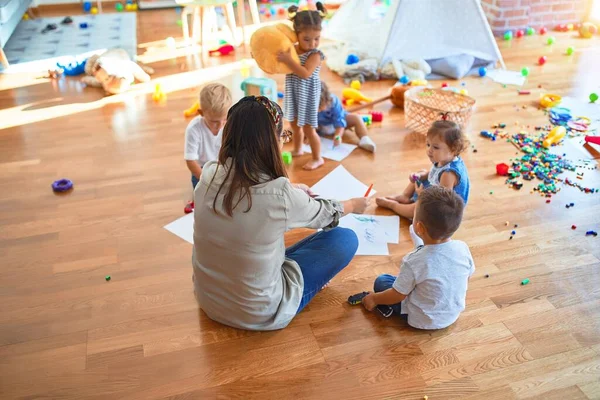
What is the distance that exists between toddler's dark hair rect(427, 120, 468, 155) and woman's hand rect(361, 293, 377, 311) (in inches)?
24.4

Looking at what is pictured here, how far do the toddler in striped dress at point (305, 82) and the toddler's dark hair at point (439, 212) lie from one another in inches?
40.6

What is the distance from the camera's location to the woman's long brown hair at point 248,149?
4.57 feet

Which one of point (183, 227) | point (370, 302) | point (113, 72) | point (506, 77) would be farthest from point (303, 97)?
point (506, 77)

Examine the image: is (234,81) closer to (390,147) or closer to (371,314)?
(390,147)

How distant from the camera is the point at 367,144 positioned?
8.92 ft

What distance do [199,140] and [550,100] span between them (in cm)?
204

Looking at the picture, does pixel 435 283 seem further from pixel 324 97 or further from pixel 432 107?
pixel 432 107

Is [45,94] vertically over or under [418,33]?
under

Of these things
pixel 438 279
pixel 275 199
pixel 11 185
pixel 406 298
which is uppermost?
pixel 275 199

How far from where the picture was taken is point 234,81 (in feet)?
11.5

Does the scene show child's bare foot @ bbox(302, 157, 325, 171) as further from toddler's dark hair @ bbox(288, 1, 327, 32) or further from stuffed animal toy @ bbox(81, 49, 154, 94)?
stuffed animal toy @ bbox(81, 49, 154, 94)

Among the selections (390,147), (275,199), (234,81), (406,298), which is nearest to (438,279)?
(406,298)

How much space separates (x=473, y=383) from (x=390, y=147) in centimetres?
145

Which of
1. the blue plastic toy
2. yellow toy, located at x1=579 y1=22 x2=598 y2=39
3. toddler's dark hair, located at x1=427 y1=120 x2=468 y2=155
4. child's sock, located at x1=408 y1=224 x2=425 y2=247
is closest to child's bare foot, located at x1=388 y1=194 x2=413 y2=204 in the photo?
child's sock, located at x1=408 y1=224 x2=425 y2=247
